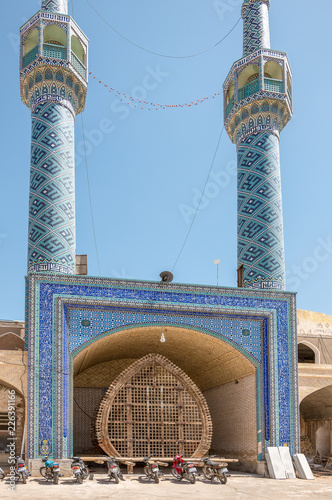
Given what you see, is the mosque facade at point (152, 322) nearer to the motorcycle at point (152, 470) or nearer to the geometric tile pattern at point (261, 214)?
the geometric tile pattern at point (261, 214)

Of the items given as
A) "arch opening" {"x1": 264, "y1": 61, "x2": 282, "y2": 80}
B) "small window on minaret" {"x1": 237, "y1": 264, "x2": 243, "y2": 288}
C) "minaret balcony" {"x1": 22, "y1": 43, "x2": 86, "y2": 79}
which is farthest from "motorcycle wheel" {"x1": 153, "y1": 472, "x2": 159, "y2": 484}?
"arch opening" {"x1": 264, "y1": 61, "x2": 282, "y2": 80}

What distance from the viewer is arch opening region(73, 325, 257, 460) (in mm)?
11352

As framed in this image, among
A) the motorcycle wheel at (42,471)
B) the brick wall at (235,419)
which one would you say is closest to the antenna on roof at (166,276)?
the brick wall at (235,419)

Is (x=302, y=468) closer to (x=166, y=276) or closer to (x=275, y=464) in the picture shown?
(x=275, y=464)

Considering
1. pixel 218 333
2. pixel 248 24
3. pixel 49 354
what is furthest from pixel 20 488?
A: pixel 248 24

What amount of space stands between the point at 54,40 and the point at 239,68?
13.5 feet

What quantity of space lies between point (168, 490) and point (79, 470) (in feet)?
4.43

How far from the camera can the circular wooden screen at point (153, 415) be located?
35.6 feet

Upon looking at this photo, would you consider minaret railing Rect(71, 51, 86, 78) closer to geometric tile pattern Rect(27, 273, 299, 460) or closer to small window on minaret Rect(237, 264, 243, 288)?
geometric tile pattern Rect(27, 273, 299, 460)

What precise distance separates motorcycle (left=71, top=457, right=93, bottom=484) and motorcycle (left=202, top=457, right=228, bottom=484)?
182 cm

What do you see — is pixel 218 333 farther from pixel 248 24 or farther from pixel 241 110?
pixel 248 24

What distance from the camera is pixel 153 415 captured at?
1116cm

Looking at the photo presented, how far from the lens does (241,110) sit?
45.9 feet

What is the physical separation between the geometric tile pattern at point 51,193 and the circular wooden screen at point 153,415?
238 centimetres
